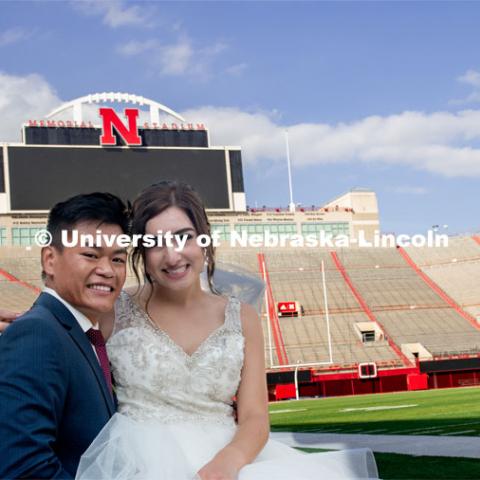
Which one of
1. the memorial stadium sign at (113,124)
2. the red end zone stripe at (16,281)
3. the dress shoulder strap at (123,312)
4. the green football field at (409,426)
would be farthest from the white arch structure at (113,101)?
the dress shoulder strap at (123,312)

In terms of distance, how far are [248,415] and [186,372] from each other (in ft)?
0.77

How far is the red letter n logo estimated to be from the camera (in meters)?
42.3

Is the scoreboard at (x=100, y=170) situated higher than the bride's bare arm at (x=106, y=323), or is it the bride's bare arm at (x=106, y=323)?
the scoreboard at (x=100, y=170)

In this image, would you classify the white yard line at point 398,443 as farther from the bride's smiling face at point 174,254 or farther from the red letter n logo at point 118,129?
the red letter n logo at point 118,129

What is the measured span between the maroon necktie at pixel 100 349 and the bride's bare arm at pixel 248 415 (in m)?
0.40

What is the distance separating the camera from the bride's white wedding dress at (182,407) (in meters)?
2.27

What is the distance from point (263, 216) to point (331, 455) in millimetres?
46559

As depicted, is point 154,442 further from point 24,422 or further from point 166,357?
point 24,422

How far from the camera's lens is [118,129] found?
1687 inches

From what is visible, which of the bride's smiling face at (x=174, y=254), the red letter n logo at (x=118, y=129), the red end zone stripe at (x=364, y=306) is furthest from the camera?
the red letter n logo at (x=118, y=129)

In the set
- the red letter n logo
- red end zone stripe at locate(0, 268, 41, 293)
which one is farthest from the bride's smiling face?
the red letter n logo

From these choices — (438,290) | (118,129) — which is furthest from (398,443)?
(118,129)

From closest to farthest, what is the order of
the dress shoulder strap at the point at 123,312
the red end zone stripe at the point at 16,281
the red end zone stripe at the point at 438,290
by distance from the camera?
the dress shoulder strap at the point at 123,312 < the red end zone stripe at the point at 16,281 < the red end zone stripe at the point at 438,290

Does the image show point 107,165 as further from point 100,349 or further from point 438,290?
point 100,349
